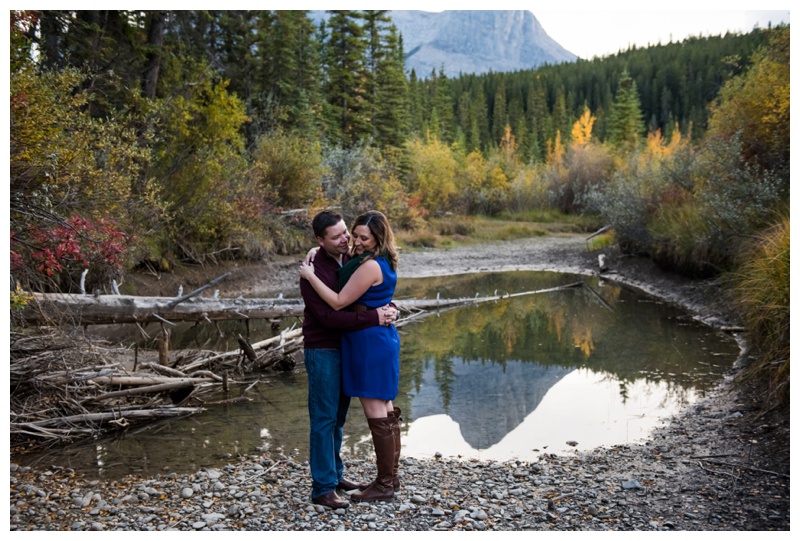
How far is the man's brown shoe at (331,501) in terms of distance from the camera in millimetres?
5000

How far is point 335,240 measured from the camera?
502 centimetres

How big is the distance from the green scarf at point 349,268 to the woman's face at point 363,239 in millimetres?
48

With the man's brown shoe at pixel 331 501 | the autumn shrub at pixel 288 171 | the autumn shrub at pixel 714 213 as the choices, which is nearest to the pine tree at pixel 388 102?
the autumn shrub at pixel 288 171

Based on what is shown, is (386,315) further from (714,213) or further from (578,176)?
(578,176)

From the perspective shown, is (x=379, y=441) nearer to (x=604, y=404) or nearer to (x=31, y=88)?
(x=604, y=404)

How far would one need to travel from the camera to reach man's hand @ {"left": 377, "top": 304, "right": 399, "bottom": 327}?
4961mm

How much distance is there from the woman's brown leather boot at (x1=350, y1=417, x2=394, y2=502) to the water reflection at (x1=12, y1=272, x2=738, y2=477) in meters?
1.87

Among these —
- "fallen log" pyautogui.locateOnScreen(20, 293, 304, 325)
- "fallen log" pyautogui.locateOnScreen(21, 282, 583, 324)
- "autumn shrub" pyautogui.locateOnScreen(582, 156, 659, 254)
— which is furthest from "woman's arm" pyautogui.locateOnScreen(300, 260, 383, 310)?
"autumn shrub" pyautogui.locateOnScreen(582, 156, 659, 254)

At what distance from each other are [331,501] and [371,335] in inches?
51.3

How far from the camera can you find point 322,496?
16.6 ft

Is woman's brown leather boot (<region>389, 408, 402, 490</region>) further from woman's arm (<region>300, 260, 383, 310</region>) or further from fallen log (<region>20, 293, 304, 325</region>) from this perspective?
fallen log (<region>20, 293, 304, 325</region>)

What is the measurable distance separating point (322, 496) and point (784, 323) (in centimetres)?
570

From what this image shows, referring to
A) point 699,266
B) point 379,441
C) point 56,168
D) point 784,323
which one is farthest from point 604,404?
point 699,266
